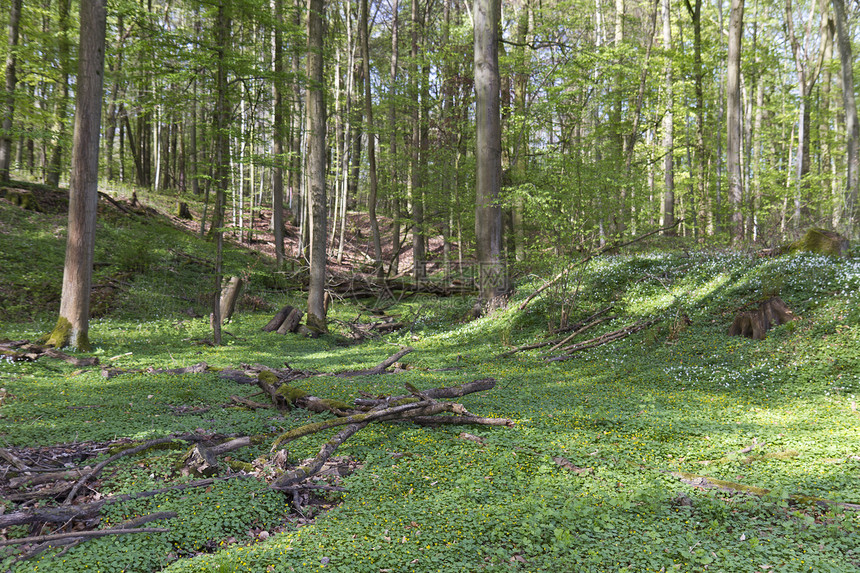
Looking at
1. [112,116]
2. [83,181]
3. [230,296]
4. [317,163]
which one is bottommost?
[230,296]

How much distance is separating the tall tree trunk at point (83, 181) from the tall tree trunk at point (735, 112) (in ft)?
54.9

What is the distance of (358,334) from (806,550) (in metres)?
11.0

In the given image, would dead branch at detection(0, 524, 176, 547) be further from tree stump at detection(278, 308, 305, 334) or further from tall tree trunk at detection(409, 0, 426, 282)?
tall tree trunk at detection(409, 0, 426, 282)

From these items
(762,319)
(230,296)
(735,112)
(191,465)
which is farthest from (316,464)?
(735,112)

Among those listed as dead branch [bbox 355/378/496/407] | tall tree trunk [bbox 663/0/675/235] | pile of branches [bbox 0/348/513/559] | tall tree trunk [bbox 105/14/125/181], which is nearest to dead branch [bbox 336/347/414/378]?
pile of branches [bbox 0/348/513/559]

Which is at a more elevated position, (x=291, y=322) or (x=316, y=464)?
(x=291, y=322)

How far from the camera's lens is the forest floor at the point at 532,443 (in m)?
Result: 3.08

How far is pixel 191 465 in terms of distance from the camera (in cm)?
Result: 409

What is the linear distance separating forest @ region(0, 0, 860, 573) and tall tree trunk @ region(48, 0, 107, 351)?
0.04m

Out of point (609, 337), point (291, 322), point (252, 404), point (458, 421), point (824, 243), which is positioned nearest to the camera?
point (458, 421)

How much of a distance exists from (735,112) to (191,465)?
17878 millimetres

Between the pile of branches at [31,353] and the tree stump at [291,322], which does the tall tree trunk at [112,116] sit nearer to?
the tree stump at [291,322]

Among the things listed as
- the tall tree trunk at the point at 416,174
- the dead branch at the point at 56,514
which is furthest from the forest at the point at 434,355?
the tall tree trunk at the point at 416,174

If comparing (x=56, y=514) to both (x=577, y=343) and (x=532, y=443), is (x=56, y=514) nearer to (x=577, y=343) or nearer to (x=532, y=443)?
(x=532, y=443)
